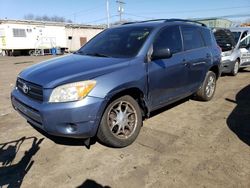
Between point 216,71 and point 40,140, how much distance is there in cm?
467

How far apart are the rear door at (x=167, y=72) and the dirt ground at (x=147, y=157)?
23.4 inches

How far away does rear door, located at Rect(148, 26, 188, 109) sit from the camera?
14.4 feet

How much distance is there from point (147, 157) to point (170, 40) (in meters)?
2.33

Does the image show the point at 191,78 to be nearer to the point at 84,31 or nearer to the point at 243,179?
the point at 243,179

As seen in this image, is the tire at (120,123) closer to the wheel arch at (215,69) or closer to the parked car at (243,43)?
the wheel arch at (215,69)

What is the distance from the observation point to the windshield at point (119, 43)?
4.43 metres

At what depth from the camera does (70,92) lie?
3445 mm

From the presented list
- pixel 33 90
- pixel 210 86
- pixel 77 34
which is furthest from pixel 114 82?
pixel 77 34

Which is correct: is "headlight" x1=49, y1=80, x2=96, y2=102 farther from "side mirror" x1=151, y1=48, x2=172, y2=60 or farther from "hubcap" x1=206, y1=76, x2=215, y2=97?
"hubcap" x1=206, y1=76, x2=215, y2=97

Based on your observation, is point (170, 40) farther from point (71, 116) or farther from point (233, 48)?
point (233, 48)

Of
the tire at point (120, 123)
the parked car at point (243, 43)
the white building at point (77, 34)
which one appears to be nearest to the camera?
the tire at point (120, 123)

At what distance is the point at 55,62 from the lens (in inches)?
176

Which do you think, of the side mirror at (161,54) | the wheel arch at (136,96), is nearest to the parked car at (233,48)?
the side mirror at (161,54)

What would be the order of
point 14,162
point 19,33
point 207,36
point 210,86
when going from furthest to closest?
1. point 19,33
2. point 210,86
3. point 207,36
4. point 14,162
